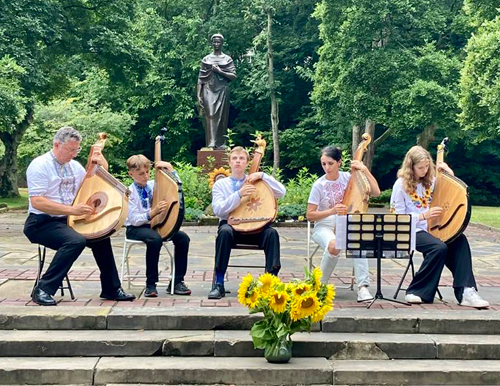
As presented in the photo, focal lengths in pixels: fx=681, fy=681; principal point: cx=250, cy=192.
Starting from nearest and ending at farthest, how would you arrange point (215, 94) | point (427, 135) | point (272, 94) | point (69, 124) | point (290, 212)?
point (290, 212)
point (215, 94)
point (69, 124)
point (427, 135)
point (272, 94)

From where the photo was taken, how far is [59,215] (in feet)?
20.2

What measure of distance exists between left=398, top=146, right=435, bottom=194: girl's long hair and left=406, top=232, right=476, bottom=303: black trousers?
494mm

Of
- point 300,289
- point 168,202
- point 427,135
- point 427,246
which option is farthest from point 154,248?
point 427,135

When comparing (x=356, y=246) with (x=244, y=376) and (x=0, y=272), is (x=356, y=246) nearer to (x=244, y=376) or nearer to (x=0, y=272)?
(x=244, y=376)

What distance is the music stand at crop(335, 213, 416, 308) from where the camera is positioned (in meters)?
5.93

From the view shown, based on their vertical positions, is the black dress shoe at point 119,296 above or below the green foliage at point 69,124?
below

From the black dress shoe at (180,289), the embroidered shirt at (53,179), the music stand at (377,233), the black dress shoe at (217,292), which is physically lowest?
the black dress shoe at (180,289)

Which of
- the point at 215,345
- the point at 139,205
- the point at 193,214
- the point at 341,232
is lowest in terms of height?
the point at 193,214

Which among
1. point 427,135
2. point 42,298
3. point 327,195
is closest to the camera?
point 42,298

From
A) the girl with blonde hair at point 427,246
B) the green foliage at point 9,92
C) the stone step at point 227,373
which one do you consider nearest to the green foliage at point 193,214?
the green foliage at point 9,92

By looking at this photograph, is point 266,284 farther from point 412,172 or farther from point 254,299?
point 412,172

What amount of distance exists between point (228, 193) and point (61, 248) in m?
1.72

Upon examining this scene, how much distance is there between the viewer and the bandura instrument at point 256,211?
21.3 ft

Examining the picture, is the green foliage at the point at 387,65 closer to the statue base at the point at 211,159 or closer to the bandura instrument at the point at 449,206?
the statue base at the point at 211,159
